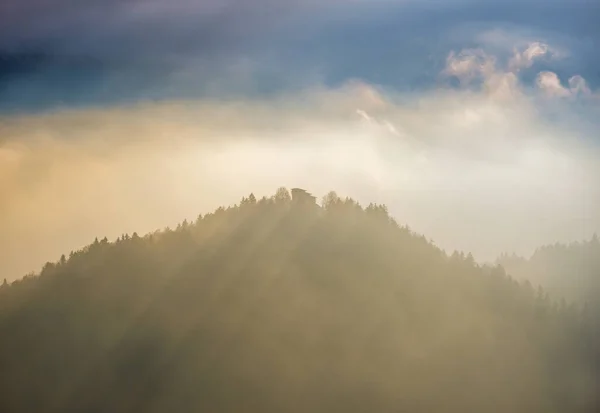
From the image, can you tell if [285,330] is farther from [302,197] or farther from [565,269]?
[565,269]

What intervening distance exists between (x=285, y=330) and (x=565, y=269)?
950 centimetres

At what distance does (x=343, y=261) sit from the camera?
22.1 m

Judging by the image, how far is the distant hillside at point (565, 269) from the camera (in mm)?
19422

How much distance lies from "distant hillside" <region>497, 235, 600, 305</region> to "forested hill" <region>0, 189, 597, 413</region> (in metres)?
0.47

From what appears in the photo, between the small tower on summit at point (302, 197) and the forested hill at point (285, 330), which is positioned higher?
the small tower on summit at point (302, 197)

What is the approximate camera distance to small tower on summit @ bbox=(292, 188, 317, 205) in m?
18.8

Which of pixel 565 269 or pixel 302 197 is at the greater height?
pixel 302 197

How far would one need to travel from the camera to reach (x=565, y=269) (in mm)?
19828

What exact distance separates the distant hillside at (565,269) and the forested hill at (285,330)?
472 mm

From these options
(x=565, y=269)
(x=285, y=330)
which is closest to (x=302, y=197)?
(x=285, y=330)

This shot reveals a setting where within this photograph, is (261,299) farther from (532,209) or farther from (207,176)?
(532,209)

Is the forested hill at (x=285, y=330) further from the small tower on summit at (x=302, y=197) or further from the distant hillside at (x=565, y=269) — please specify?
the distant hillside at (x=565, y=269)

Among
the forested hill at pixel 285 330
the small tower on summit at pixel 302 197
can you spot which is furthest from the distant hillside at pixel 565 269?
the small tower on summit at pixel 302 197

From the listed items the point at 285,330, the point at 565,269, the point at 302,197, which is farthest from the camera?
the point at 285,330
